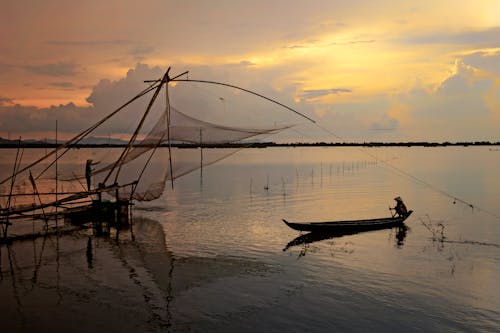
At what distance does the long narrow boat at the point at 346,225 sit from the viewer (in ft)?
50.8

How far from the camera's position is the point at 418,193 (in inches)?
1204

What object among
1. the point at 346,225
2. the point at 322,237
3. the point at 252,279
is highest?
the point at 346,225

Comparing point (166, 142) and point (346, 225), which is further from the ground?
point (166, 142)

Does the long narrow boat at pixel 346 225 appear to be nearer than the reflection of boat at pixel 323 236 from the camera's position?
No

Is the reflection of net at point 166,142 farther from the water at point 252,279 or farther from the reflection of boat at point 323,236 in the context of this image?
the reflection of boat at point 323,236

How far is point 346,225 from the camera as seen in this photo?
643 inches

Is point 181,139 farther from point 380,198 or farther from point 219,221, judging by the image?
point 380,198

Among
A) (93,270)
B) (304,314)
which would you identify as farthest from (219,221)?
(304,314)

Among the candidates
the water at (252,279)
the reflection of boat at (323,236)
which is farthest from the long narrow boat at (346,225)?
the water at (252,279)

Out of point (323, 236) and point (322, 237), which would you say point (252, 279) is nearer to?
point (322, 237)

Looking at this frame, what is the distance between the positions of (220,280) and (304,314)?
255cm

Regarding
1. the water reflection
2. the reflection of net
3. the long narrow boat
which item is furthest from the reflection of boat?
the reflection of net

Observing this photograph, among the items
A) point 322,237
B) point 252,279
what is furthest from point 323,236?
point 252,279

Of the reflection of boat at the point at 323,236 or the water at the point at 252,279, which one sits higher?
the reflection of boat at the point at 323,236
